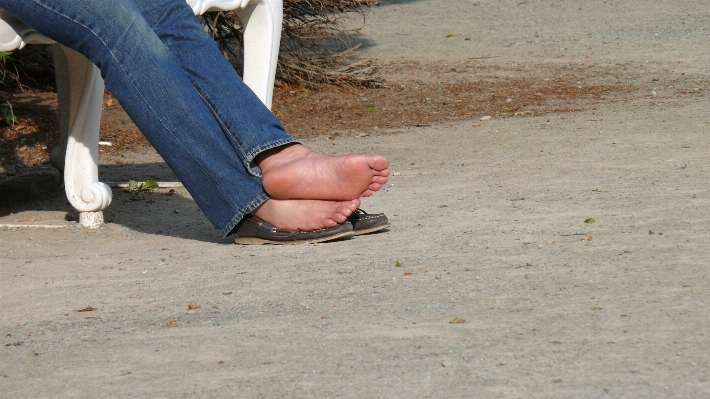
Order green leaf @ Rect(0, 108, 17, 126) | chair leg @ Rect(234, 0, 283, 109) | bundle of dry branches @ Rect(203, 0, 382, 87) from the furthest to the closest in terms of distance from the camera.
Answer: bundle of dry branches @ Rect(203, 0, 382, 87) < green leaf @ Rect(0, 108, 17, 126) < chair leg @ Rect(234, 0, 283, 109)

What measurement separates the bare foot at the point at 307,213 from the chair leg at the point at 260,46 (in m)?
0.83

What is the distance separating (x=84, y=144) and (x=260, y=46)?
2.36 ft

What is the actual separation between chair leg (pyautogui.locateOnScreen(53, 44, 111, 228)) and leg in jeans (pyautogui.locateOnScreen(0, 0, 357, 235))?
522 millimetres

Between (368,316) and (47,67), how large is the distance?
16.9 feet

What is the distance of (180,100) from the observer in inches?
111

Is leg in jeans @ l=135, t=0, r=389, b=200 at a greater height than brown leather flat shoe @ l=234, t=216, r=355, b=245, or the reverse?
leg in jeans @ l=135, t=0, r=389, b=200

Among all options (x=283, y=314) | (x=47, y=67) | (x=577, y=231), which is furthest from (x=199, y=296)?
(x=47, y=67)

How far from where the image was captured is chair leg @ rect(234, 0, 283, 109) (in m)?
3.59

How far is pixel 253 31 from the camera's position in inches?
142

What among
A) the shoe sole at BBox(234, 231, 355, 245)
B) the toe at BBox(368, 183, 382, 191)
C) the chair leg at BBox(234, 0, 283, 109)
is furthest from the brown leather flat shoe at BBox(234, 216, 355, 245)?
the chair leg at BBox(234, 0, 283, 109)

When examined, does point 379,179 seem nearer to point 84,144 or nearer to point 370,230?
point 370,230

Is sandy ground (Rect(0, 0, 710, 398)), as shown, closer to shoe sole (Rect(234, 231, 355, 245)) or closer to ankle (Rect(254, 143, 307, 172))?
shoe sole (Rect(234, 231, 355, 245))

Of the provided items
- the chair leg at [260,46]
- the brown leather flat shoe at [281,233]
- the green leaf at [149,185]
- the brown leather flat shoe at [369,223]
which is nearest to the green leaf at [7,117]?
the green leaf at [149,185]

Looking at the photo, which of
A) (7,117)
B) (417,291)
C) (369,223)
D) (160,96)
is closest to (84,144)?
(160,96)
